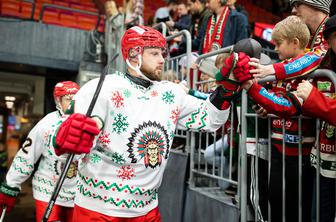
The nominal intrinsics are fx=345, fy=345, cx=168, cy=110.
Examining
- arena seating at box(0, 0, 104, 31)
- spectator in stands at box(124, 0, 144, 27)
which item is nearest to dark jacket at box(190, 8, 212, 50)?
spectator in stands at box(124, 0, 144, 27)

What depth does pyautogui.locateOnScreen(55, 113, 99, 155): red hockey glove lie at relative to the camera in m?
1.66

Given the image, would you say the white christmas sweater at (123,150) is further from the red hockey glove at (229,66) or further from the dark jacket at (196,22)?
the dark jacket at (196,22)

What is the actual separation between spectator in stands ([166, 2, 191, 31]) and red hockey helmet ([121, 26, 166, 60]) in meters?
3.06

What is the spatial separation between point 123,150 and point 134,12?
4727 mm

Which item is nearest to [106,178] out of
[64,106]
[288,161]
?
[288,161]

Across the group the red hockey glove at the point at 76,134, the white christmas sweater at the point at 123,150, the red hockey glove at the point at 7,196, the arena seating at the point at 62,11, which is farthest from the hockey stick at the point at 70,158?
the arena seating at the point at 62,11

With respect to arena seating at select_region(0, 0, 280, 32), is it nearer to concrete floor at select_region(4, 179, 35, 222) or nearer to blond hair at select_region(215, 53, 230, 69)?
concrete floor at select_region(4, 179, 35, 222)

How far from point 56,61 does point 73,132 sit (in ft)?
20.5

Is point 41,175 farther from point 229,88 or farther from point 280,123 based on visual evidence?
point 280,123

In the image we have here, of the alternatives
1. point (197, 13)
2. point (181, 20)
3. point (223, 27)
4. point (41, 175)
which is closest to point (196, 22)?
point (197, 13)

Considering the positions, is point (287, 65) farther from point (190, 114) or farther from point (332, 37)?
point (190, 114)

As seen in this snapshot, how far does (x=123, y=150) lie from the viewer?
6.50 ft

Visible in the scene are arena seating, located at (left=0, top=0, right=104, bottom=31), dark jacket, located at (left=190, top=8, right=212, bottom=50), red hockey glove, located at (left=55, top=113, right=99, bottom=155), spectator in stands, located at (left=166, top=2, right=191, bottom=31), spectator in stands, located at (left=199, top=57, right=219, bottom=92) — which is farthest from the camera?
arena seating, located at (left=0, top=0, right=104, bottom=31)

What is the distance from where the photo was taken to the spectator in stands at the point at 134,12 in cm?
591
